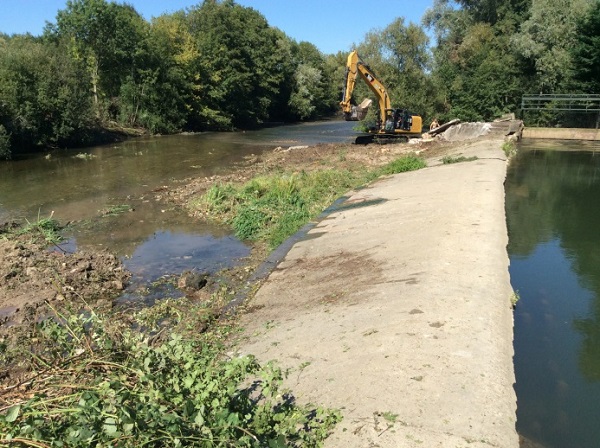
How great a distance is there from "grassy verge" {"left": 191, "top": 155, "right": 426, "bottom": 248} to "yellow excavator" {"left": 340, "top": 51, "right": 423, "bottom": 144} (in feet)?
29.2

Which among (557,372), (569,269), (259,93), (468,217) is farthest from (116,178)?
(259,93)

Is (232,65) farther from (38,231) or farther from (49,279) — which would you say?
(49,279)

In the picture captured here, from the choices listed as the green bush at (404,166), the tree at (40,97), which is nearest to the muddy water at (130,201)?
the tree at (40,97)

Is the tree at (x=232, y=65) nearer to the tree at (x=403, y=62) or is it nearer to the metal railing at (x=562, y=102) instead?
the tree at (x=403, y=62)

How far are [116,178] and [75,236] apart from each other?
8820mm

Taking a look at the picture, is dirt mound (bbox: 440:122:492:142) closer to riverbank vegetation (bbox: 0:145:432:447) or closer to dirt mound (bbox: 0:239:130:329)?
dirt mound (bbox: 0:239:130:329)

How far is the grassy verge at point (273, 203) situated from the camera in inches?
482

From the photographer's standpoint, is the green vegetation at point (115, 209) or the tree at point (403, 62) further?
the tree at point (403, 62)

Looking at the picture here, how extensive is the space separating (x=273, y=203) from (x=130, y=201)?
538 centimetres

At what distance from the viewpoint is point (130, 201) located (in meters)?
16.3

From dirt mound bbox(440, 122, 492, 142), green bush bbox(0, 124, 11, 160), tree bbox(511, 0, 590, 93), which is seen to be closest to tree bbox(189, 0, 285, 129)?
green bush bbox(0, 124, 11, 160)

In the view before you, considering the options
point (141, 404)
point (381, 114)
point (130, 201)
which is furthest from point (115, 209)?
point (381, 114)

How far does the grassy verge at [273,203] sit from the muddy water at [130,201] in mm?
608

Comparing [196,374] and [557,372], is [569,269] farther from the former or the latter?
[196,374]
